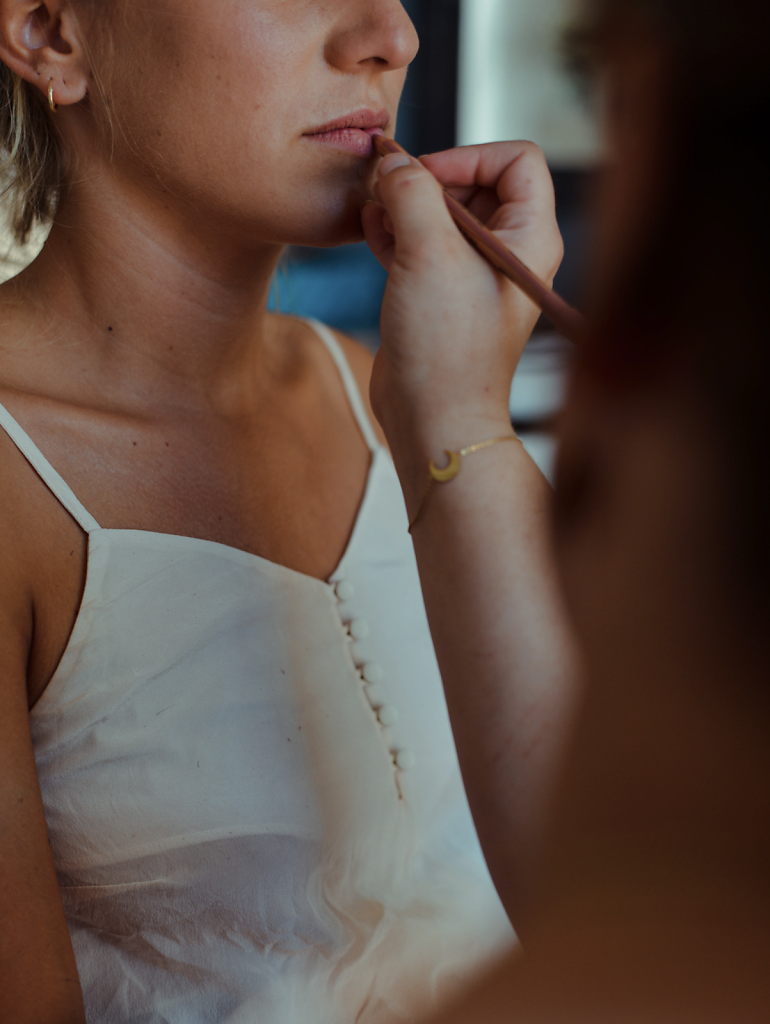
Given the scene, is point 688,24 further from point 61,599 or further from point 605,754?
point 61,599

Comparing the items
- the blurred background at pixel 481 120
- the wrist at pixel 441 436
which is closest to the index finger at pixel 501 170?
the wrist at pixel 441 436

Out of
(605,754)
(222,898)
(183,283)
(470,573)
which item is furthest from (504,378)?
(222,898)

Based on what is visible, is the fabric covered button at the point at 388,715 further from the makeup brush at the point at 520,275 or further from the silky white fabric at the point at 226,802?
the makeup brush at the point at 520,275

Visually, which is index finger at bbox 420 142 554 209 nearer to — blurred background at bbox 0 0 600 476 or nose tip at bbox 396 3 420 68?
nose tip at bbox 396 3 420 68

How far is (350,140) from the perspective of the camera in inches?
32.8

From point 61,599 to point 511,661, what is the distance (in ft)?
1.42

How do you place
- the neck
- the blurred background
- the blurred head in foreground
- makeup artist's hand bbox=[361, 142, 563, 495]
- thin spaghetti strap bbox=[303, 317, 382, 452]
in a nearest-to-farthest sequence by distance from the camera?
the blurred head in foreground, makeup artist's hand bbox=[361, 142, 563, 495], the neck, thin spaghetti strap bbox=[303, 317, 382, 452], the blurred background

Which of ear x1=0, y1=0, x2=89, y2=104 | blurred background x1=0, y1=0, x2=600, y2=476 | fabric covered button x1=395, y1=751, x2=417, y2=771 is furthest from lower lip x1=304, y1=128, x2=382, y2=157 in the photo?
blurred background x1=0, y1=0, x2=600, y2=476

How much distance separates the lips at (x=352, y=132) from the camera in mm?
822

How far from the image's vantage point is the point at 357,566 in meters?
1.02

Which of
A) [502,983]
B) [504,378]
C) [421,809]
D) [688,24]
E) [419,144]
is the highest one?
[419,144]

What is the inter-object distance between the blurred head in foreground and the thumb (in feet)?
1.02

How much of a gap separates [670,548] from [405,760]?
2.25 feet

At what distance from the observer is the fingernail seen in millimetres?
728
